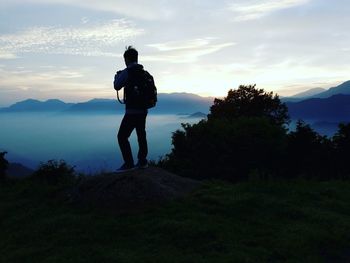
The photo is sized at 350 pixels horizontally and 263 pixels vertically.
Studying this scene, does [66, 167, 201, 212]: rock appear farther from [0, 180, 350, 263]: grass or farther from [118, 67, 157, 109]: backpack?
[118, 67, 157, 109]: backpack

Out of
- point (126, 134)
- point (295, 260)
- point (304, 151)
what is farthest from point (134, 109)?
point (304, 151)

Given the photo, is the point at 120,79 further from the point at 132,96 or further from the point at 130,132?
the point at 130,132

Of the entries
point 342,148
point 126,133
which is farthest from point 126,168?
point 342,148

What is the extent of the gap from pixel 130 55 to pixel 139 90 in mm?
762

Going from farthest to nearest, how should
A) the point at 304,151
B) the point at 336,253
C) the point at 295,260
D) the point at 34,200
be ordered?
1. the point at 304,151
2. the point at 34,200
3. the point at 336,253
4. the point at 295,260

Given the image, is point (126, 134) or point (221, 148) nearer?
point (126, 134)

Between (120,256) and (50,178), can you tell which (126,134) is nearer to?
(120,256)

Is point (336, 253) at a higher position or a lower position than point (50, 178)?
lower

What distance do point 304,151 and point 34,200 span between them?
1223 inches

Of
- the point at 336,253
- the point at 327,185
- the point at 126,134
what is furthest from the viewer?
the point at 327,185

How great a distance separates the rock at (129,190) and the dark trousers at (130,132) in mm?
460

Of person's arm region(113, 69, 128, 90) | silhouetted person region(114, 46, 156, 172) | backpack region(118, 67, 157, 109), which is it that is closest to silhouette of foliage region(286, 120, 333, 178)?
silhouetted person region(114, 46, 156, 172)

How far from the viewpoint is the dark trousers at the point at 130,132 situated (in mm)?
9468

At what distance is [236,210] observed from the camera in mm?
8914
